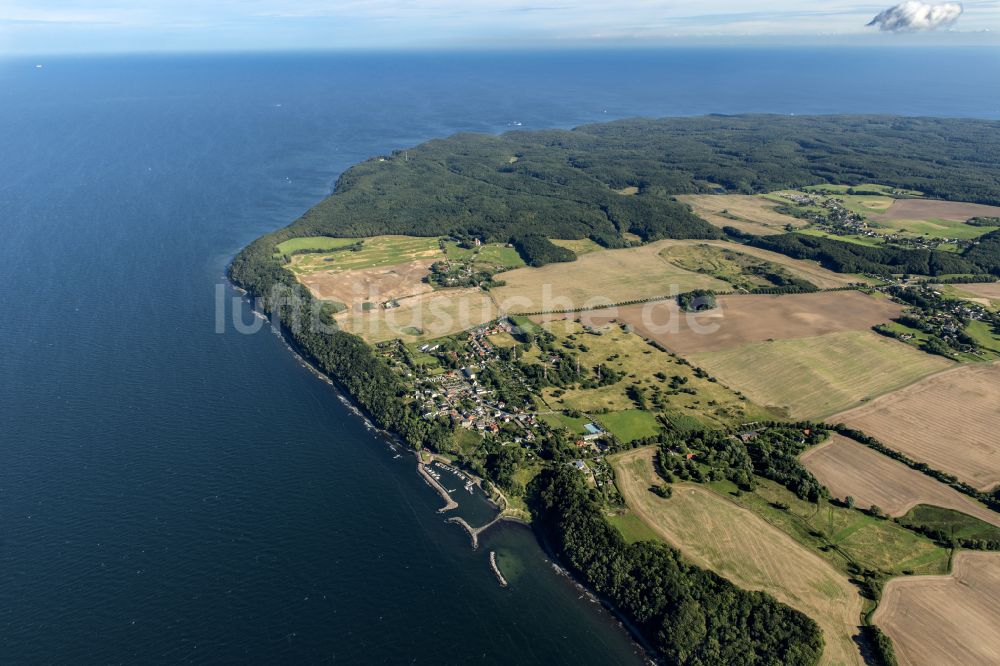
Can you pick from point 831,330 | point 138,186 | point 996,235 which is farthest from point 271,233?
point 996,235

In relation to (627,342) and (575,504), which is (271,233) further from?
(575,504)

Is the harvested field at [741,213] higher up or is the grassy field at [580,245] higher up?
the harvested field at [741,213]

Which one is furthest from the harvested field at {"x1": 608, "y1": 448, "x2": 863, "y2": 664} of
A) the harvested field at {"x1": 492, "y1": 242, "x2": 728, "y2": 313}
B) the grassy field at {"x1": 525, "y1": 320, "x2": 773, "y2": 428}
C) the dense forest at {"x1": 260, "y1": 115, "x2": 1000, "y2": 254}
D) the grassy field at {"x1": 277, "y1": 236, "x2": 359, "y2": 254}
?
the grassy field at {"x1": 277, "y1": 236, "x2": 359, "y2": 254}

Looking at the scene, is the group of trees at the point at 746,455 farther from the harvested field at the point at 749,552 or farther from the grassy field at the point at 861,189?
the grassy field at the point at 861,189

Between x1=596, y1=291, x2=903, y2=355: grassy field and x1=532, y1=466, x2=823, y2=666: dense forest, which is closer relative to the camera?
x1=532, y1=466, x2=823, y2=666: dense forest

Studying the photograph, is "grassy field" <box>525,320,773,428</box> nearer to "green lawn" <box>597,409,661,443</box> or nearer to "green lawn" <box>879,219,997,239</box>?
"green lawn" <box>597,409,661,443</box>

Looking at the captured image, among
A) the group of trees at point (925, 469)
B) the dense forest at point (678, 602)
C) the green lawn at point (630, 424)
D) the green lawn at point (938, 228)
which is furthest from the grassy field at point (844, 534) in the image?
the green lawn at point (938, 228)

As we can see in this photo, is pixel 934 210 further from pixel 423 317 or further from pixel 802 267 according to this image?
pixel 423 317
